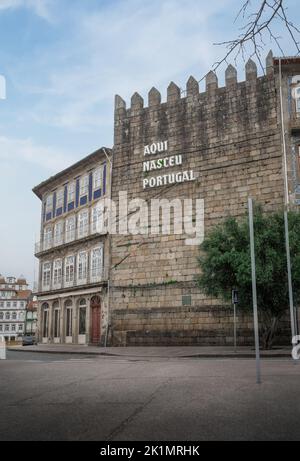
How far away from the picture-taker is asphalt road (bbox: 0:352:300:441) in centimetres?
405

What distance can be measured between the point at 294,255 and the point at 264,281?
1637mm

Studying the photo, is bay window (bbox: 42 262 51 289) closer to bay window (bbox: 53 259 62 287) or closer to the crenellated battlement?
bay window (bbox: 53 259 62 287)

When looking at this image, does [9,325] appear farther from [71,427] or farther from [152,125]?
[71,427]

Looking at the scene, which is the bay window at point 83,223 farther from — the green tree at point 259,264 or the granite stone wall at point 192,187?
the green tree at point 259,264

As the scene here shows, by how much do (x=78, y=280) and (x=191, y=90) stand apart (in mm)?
14416

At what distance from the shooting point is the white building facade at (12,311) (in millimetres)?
96812

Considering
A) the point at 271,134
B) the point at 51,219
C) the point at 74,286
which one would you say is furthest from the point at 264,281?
the point at 51,219

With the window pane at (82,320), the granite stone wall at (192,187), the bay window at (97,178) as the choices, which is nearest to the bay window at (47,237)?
the bay window at (97,178)

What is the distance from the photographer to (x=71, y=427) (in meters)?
4.38

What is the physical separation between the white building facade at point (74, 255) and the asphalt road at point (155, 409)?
18.9 m

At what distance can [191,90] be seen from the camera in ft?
82.8

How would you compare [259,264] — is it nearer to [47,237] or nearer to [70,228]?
[70,228]

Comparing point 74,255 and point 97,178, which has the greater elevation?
point 97,178

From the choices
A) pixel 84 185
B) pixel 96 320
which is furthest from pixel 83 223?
pixel 96 320
